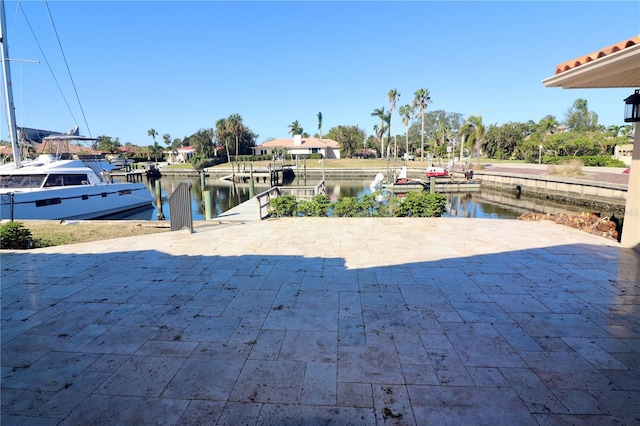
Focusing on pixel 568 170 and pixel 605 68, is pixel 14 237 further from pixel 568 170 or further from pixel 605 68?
pixel 568 170

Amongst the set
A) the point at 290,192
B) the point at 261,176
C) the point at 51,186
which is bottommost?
the point at 290,192

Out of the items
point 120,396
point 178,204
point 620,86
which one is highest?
point 620,86

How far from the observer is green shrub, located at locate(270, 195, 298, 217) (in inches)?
410

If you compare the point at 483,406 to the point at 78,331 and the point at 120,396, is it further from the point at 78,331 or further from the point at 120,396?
the point at 78,331

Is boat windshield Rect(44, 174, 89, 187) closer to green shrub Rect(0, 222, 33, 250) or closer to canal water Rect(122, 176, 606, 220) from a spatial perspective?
canal water Rect(122, 176, 606, 220)

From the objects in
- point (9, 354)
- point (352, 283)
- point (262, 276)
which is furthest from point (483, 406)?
point (9, 354)

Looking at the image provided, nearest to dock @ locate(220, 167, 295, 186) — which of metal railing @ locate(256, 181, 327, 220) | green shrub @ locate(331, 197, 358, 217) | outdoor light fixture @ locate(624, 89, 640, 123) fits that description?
metal railing @ locate(256, 181, 327, 220)

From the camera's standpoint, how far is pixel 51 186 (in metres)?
16.0

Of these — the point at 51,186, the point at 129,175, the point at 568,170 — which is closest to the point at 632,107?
the point at 51,186

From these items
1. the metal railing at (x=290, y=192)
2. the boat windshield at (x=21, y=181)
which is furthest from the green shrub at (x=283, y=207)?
the boat windshield at (x=21, y=181)

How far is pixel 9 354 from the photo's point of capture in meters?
3.14

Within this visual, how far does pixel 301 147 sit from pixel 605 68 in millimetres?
55476

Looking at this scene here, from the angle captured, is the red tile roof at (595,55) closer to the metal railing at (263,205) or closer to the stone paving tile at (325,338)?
the stone paving tile at (325,338)

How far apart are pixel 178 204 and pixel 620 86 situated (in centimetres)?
930
